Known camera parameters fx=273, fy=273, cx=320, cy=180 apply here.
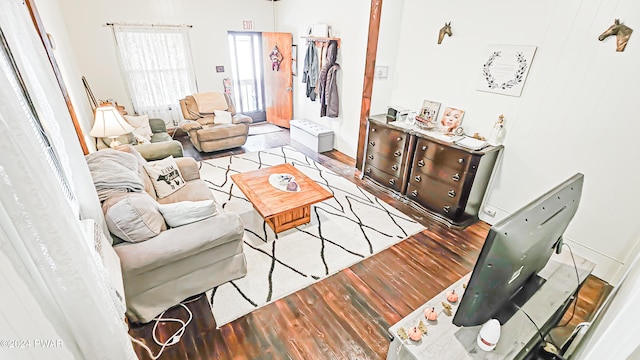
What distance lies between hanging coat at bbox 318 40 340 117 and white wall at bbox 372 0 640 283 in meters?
1.70

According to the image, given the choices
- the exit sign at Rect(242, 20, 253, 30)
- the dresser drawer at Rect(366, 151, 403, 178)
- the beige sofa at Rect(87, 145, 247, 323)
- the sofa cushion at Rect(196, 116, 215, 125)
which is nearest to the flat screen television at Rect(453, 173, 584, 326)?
the beige sofa at Rect(87, 145, 247, 323)

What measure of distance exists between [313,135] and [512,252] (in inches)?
165

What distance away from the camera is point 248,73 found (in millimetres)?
6406

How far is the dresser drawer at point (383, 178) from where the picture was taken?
11.8 ft

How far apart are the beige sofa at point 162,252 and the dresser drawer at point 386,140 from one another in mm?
2207

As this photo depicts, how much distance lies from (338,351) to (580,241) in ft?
7.92

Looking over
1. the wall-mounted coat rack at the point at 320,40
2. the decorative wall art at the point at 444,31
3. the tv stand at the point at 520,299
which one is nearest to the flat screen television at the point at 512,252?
the tv stand at the point at 520,299

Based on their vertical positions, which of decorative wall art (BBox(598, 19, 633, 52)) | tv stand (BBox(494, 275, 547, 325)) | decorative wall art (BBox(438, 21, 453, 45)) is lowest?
tv stand (BBox(494, 275, 547, 325))

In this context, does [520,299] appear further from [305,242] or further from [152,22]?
[152,22]

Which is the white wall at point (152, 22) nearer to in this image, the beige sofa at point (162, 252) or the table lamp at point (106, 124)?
the table lamp at point (106, 124)

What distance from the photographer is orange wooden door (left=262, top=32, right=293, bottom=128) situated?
5605mm

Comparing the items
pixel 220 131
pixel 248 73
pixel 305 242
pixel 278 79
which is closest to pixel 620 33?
pixel 305 242

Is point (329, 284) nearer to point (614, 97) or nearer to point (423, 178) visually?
point (423, 178)

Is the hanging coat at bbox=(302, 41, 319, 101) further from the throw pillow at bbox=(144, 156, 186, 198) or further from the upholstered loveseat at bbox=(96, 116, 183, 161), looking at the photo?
the throw pillow at bbox=(144, 156, 186, 198)
